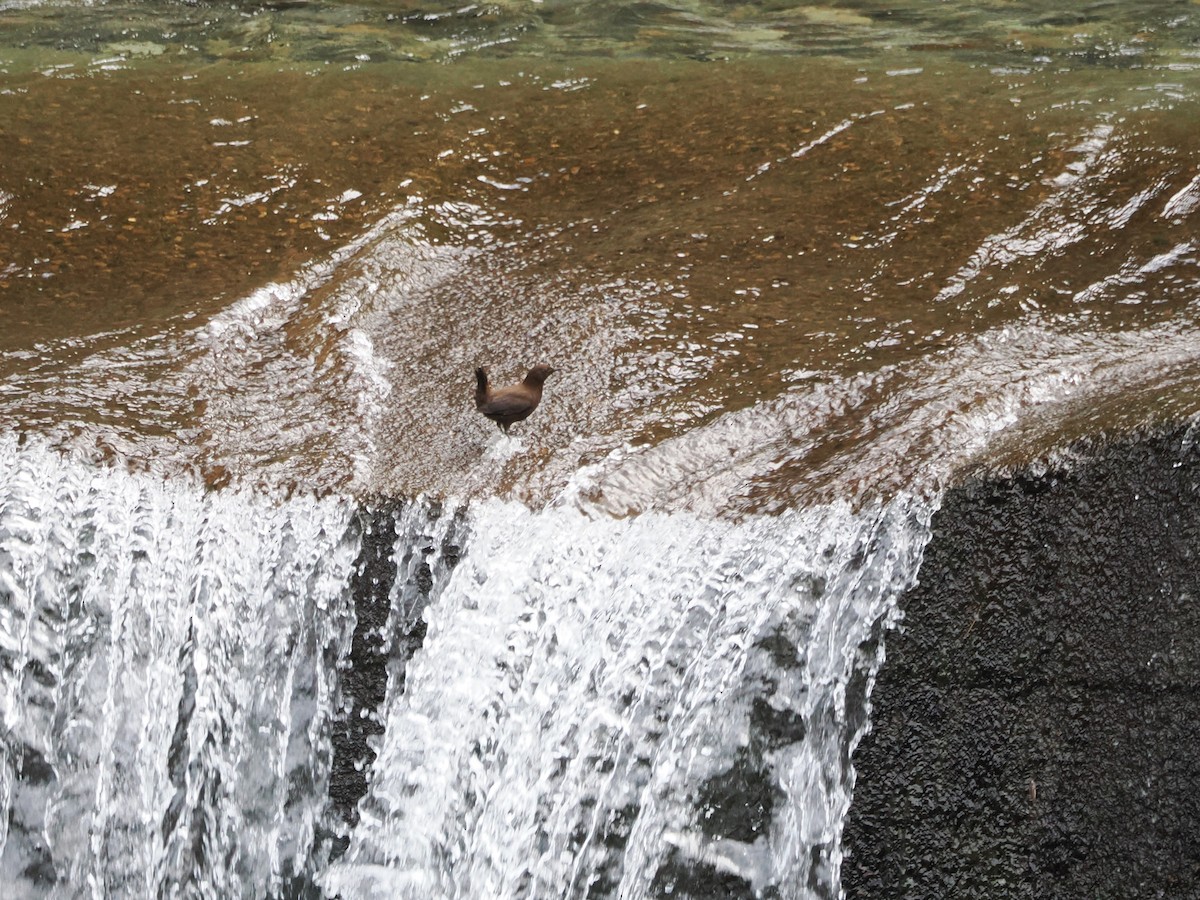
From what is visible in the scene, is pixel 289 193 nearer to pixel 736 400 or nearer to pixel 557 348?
pixel 557 348

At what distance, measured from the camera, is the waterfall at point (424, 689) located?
3.91m

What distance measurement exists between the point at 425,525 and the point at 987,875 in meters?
1.90

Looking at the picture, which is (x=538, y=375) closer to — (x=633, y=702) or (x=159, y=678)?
(x=633, y=702)

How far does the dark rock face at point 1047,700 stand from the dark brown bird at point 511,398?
130cm

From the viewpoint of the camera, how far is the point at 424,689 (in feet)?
14.2

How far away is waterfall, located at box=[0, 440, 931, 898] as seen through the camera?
3.91 meters

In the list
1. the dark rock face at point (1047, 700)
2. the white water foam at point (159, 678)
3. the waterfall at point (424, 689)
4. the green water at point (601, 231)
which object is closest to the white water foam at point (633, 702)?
the waterfall at point (424, 689)

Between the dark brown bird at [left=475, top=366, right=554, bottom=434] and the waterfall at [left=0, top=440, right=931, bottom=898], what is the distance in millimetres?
292

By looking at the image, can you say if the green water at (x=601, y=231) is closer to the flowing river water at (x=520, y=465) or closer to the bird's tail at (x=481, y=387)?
the flowing river water at (x=520, y=465)

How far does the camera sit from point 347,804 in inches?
180

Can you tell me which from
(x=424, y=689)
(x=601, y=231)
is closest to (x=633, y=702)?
(x=424, y=689)

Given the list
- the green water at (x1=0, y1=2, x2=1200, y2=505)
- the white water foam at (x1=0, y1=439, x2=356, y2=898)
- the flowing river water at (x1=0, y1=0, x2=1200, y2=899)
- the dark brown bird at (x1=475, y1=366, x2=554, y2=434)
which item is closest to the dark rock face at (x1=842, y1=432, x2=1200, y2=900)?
the flowing river water at (x1=0, y1=0, x2=1200, y2=899)

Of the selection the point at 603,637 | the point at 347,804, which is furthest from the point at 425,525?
the point at 347,804

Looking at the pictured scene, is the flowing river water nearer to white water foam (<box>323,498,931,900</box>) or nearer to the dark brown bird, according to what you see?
white water foam (<box>323,498,931,900</box>)
